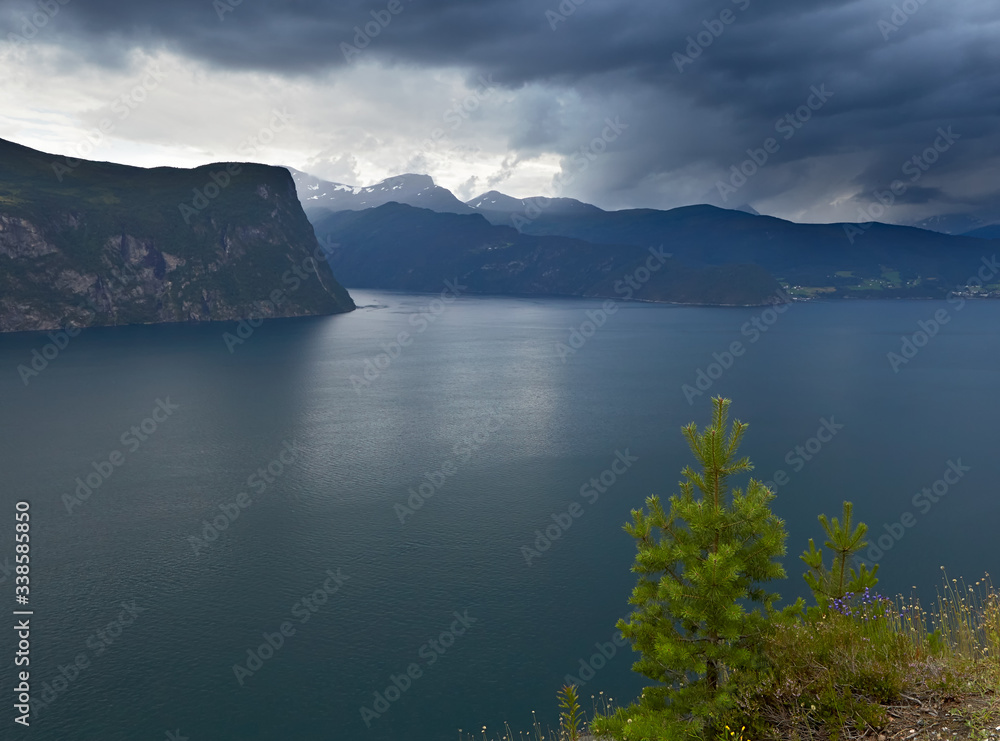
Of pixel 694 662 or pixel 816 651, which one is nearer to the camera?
pixel 816 651

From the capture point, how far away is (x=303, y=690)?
1537 inches

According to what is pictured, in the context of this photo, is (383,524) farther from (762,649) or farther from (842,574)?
(762,649)

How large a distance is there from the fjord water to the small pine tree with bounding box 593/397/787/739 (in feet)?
73.2

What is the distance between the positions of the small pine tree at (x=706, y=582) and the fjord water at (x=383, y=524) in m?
22.3

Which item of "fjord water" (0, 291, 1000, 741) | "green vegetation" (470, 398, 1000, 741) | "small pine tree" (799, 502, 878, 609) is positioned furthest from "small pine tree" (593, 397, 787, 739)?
"fjord water" (0, 291, 1000, 741)

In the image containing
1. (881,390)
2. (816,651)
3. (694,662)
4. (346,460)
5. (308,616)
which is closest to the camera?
(816,651)

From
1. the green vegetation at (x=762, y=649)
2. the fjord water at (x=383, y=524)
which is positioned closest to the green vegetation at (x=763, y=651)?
the green vegetation at (x=762, y=649)

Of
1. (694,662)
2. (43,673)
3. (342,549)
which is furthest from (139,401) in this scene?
(694,662)

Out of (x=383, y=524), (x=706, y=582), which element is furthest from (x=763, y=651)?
(x=383, y=524)

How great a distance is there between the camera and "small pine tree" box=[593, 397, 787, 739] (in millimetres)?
16031

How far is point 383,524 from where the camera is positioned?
2490 inches

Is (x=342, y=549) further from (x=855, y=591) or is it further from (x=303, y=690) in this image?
(x=855, y=591)

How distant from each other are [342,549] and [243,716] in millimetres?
21425

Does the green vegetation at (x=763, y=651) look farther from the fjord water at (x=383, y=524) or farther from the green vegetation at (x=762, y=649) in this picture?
the fjord water at (x=383, y=524)
